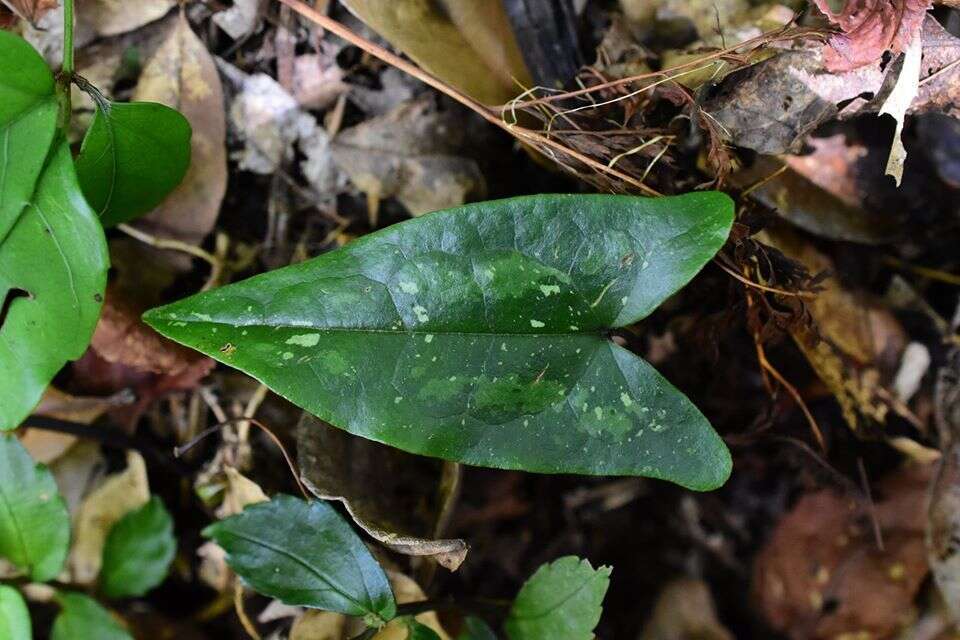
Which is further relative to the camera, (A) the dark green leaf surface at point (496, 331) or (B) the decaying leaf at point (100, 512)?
(B) the decaying leaf at point (100, 512)

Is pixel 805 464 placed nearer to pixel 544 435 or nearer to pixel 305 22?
pixel 544 435

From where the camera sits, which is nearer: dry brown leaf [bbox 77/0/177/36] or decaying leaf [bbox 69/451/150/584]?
dry brown leaf [bbox 77/0/177/36]

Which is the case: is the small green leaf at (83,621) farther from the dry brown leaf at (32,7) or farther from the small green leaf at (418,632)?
the dry brown leaf at (32,7)

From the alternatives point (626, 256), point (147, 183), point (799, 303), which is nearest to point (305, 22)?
point (147, 183)

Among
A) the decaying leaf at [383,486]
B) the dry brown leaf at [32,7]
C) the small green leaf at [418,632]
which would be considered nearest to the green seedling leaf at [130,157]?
the dry brown leaf at [32,7]

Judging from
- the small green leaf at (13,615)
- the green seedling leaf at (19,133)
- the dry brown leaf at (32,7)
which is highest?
the dry brown leaf at (32,7)

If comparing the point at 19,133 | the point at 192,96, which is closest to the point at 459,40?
the point at 192,96

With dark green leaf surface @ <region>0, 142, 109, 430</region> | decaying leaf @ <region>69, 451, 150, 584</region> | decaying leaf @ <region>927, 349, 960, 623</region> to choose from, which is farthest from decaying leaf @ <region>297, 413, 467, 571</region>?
decaying leaf @ <region>927, 349, 960, 623</region>

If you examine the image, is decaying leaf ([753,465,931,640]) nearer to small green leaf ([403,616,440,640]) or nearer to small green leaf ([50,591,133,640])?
small green leaf ([403,616,440,640])
